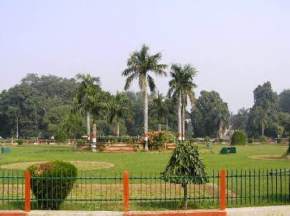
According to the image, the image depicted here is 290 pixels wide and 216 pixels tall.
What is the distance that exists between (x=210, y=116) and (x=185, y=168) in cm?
10283

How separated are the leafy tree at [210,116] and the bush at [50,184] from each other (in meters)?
102

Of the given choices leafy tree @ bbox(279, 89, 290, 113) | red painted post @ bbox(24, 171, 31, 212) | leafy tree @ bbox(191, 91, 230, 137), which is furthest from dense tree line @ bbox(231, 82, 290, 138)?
red painted post @ bbox(24, 171, 31, 212)

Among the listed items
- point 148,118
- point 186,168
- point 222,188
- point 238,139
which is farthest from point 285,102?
point 222,188

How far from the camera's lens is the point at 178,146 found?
14.7 meters

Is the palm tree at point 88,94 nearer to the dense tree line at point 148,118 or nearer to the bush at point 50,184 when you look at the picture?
the dense tree line at point 148,118

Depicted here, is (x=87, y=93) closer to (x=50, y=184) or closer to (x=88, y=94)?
(x=88, y=94)

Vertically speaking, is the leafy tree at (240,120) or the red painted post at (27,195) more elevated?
the leafy tree at (240,120)

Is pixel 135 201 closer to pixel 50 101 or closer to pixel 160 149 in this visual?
pixel 160 149

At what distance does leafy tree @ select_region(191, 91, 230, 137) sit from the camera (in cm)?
11556

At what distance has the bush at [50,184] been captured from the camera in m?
14.2

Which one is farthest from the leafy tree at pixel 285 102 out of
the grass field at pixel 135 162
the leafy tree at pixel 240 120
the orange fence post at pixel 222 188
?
the orange fence post at pixel 222 188

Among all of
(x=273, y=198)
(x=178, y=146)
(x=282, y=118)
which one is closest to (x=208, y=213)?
(x=178, y=146)

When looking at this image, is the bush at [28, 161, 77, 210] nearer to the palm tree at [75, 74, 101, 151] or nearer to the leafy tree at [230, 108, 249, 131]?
the palm tree at [75, 74, 101, 151]

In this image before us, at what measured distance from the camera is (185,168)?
47.3 ft
